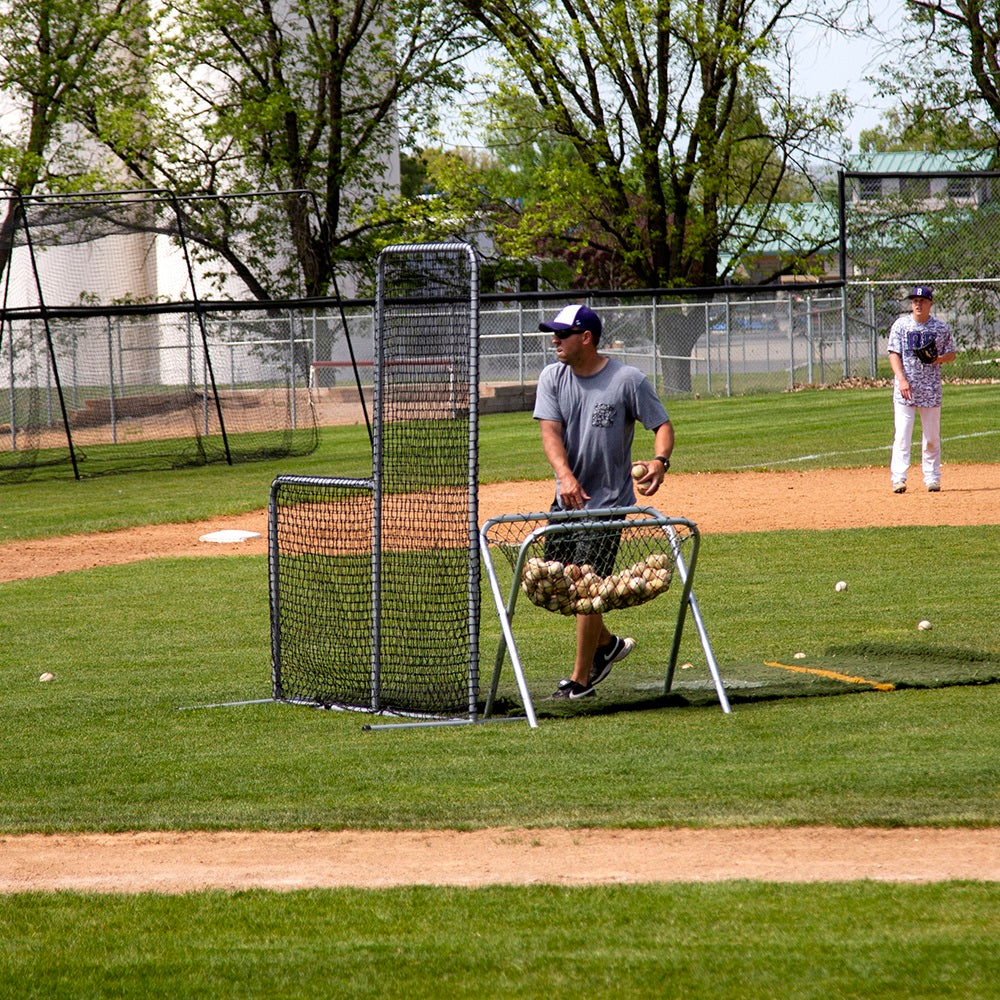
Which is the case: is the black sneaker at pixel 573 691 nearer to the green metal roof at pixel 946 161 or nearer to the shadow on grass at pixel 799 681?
the shadow on grass at pixel 799 681

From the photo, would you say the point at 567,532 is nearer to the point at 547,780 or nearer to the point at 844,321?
the point at 547,780

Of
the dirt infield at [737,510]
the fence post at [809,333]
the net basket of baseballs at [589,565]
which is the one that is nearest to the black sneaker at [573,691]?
the net basket of baseballs at [589,565]

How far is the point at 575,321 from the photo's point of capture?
6973 millimetres

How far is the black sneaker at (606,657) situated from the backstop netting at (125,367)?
14.8m

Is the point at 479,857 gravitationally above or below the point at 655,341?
below

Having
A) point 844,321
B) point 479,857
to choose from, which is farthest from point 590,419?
point 844,321

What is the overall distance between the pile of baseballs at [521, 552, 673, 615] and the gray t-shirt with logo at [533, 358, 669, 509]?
57 cm

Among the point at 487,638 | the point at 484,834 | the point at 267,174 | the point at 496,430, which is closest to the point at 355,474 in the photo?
the point at 496,430

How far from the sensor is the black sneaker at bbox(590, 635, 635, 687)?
7344 mm

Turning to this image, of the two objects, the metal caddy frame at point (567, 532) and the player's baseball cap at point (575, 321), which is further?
the player's baseball cap at point (575, 321)

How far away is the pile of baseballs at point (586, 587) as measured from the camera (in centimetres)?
655

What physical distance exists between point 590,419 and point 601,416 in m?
0.06

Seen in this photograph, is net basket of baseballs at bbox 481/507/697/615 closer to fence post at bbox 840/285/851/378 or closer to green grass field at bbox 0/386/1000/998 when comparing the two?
green grass field at bbox 0/386/1000/998

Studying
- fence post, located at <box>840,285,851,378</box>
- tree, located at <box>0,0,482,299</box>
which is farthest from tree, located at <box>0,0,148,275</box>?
fence post, located at <box>840,285,851,378</box>
